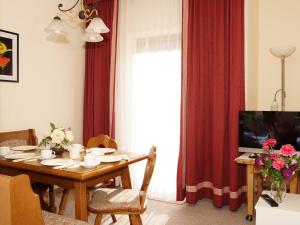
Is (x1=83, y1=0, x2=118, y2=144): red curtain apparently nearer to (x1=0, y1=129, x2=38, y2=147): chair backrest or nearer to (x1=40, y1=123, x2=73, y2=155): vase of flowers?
(x1=0, y1=129, x2=38, y2=147): chair backrest

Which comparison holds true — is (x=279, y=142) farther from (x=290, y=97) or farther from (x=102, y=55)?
(x=102, y=55)

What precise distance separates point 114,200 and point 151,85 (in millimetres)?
1950

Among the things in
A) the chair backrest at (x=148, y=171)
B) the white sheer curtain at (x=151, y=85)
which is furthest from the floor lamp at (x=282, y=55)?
the chair backrest at (x=148, y=171)

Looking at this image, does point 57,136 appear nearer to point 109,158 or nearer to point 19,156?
point 19,156

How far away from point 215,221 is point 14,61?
114 inches

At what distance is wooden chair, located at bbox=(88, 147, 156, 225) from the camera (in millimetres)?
2307

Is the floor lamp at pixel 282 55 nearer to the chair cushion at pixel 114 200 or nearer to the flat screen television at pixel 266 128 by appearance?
the flat screen television at pixel 266 128

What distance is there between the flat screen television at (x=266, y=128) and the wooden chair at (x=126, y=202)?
1357mm

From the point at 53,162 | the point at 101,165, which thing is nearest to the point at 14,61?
the point at 53,162

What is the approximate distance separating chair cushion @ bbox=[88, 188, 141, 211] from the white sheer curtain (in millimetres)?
1330

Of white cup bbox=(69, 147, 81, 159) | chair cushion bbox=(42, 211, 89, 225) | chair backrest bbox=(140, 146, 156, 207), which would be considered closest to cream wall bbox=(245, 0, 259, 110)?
chair backrest bbox=(140, 146, 156, 207)

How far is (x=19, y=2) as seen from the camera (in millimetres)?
3494

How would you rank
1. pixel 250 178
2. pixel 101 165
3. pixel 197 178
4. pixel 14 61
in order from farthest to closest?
pixel 197 178 → pixel 14 61 → pixel 250 178 → pixel 101 165

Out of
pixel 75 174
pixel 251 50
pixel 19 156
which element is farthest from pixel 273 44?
pixel 19 156
